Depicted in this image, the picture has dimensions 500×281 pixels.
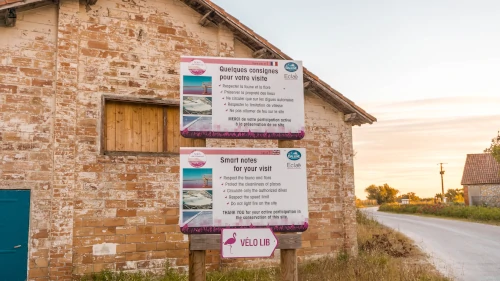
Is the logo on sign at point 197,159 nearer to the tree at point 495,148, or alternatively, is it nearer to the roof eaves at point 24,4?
the roof eaves at point 24,4

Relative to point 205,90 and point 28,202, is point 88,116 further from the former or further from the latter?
point 205,90

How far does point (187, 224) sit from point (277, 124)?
5.50ft

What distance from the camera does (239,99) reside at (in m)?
5.40

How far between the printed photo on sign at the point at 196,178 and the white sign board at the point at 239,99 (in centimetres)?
43

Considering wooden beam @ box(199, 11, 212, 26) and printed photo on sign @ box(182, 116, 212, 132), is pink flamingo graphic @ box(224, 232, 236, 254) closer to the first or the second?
printed photo on sign @ box(182, 116, 212, 132)

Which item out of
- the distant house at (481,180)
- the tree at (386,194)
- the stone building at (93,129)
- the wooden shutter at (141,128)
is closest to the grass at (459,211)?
the distant house at (481,180)

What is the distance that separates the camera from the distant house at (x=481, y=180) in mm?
36812

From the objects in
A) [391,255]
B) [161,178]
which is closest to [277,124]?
[161,178]

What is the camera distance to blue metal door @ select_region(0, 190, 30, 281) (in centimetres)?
814

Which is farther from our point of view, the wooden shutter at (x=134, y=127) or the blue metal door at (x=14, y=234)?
the wooden shutter at (x=134, y=127)

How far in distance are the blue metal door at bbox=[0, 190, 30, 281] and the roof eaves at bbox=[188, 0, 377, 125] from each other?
229 inches

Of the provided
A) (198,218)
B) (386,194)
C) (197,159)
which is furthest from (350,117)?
(386,194)

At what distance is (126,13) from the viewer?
9.69m

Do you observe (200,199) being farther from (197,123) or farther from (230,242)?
(197,123)
